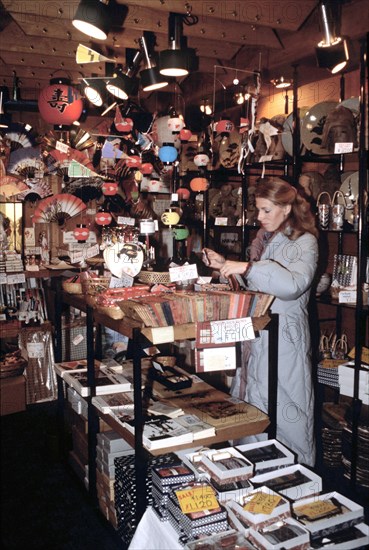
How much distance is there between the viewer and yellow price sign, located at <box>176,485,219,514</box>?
1745 mm

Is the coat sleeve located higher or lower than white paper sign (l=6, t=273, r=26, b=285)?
higher

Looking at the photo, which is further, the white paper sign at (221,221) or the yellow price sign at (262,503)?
the white paper sign at (221,221)

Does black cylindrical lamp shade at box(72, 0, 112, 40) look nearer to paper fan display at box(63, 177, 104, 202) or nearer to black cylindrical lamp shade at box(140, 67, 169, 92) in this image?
black cylindrical lamp shade at box(140, 67, 169, 92)

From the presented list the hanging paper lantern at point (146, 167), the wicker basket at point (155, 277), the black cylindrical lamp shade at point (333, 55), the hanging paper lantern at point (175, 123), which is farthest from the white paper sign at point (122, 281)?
the hanging paper lantern at point (146, 167)

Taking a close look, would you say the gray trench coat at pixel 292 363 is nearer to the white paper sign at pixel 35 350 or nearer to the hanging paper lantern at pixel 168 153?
the hanging paper lantern at pixel 168 153

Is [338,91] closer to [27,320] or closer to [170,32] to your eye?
[170,32]

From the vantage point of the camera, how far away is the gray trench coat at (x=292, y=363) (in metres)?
2.58

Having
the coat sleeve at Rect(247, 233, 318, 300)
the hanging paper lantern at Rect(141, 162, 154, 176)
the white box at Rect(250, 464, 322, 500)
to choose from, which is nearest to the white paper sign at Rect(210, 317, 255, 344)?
the coat sleeve at Rect(247, 233, 318, 300)

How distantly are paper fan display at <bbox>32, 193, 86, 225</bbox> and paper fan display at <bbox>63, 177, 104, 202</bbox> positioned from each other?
0.49ft

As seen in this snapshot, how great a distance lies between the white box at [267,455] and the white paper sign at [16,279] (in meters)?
3.61

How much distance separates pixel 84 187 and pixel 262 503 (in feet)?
15.7

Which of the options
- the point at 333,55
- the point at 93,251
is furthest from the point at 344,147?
the point at 93,251

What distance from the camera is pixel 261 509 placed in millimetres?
1683

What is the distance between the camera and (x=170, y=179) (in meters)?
5.80
